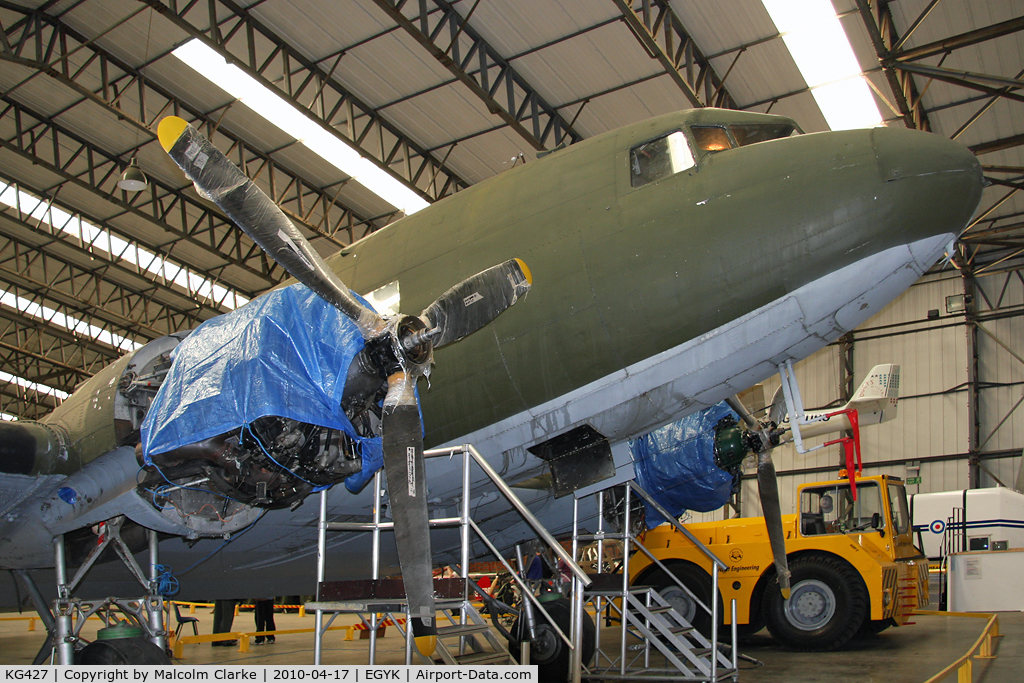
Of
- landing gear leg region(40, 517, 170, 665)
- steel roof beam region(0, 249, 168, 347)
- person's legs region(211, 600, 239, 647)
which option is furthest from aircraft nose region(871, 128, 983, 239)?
steel roof beam region(0, 249, 168, 347)

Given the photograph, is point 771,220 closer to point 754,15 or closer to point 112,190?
point 754,15

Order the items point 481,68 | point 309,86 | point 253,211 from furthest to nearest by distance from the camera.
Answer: point 309,86 → point 481,68 → point 253,211

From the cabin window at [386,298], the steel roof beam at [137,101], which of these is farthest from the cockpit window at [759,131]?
the steel roof beam at [137,101]

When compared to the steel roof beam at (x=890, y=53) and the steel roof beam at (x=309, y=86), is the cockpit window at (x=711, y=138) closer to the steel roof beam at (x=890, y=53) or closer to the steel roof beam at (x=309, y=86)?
the steel roof beam at (x=890, y=53)

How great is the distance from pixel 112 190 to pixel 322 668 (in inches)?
974

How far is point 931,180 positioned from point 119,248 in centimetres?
2924

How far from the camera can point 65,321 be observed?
36688mm

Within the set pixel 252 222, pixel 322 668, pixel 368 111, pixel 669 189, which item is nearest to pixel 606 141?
pixel 669 189

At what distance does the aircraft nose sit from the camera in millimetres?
6090

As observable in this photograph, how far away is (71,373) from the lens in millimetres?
41719

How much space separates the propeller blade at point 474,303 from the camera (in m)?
6.32

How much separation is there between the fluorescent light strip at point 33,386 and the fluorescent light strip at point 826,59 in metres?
39.4

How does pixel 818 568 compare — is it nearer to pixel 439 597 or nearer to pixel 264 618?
pixel 439 597

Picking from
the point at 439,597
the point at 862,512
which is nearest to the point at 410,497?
the point at 439,597
